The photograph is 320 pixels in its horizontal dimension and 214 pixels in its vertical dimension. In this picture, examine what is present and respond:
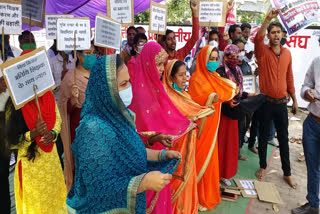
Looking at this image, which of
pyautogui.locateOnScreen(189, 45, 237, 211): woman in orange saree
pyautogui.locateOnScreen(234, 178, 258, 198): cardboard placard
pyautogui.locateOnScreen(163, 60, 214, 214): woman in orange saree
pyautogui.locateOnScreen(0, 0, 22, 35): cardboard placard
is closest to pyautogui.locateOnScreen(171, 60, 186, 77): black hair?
pyautogui.locateOnScreen(163, 60, 214, 214): woman in orange saree

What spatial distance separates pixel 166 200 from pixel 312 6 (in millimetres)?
3240

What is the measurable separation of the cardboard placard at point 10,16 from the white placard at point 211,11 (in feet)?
9.67

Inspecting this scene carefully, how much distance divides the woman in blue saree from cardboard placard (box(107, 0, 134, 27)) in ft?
8.00

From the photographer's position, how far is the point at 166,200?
2.14m

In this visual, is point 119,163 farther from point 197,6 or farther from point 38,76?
point 197,6

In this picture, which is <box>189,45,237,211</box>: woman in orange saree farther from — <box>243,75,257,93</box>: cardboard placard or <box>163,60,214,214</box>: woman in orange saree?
<box>243,75,257,93</box>: cardboard placard

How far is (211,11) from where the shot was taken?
457 centimetres

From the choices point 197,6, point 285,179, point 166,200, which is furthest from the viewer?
point 197,6

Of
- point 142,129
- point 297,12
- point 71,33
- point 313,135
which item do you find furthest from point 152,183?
point 297,12

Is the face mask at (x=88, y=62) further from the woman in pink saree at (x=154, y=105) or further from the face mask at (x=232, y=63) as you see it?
the face mask at (x=232, y=63)

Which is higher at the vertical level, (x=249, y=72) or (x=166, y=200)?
(x=249, y=72)

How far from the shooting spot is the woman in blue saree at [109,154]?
1.37 meters

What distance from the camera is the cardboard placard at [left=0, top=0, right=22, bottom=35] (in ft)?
8.36

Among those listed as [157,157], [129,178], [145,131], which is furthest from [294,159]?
[129,178]
